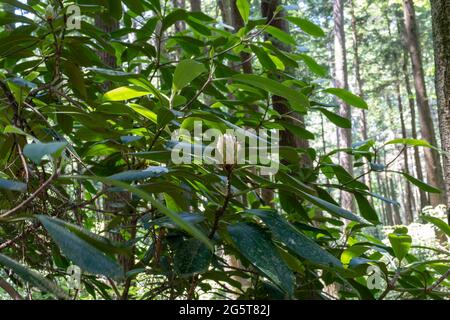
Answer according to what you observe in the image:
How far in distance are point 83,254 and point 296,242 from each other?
42cm

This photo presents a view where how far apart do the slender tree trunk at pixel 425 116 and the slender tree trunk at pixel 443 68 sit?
7589mm

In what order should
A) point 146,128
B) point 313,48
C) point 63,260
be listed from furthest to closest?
point 313,48
point 63,260
point 146,128

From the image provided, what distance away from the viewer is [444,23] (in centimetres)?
167

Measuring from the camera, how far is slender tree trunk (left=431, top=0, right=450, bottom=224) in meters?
1.64

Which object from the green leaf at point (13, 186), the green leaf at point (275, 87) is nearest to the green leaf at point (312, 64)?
the green leaf at point (275, 87)

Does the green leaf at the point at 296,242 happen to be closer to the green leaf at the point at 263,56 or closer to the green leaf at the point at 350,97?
the green leaf at the point at 350,97

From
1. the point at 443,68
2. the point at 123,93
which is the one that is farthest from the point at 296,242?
the point at 443,68

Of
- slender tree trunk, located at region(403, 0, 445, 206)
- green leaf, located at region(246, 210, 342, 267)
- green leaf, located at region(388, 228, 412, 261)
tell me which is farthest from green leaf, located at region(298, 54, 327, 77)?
slender tree trunk, located at region(403, 0, 445, 206)

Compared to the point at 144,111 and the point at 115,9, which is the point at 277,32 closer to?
the point at 115,9

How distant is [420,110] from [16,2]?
35.5ft

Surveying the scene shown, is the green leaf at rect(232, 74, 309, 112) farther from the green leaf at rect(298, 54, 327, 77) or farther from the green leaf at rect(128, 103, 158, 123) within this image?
the green leaf at rect(298, 54, 327, 77)

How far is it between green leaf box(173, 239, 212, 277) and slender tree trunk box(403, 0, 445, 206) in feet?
28.2
